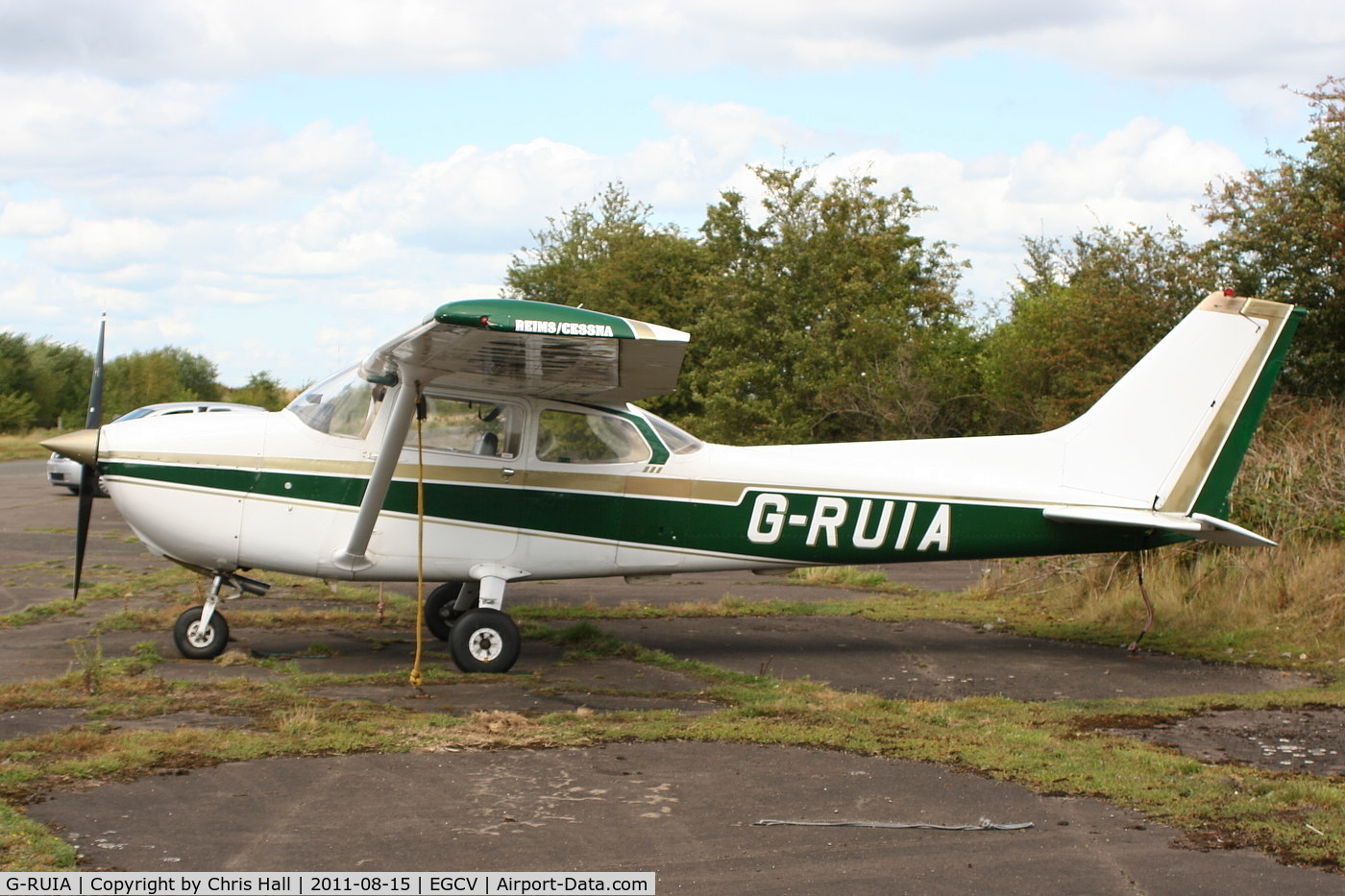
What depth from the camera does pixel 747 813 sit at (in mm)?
5215

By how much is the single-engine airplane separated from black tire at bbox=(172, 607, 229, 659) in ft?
0.05

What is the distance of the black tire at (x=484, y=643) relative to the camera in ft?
28.5

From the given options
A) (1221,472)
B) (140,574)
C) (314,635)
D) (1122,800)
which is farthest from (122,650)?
(1221,472)

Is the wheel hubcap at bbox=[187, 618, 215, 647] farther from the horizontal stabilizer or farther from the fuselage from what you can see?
the horizontal stabilizer

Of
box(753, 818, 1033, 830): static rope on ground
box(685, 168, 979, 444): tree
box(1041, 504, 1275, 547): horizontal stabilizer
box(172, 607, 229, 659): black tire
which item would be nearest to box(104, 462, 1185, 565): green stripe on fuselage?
box(1041, 504, 1275, 547): horizontal stabilizer

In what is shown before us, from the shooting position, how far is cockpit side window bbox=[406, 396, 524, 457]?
366 inches

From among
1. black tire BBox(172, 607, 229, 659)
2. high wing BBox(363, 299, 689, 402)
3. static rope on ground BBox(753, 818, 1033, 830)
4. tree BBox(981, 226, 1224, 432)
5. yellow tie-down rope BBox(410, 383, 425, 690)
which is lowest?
black tire BBox(172, 607, 229, 659)

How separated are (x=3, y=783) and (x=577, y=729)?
2.88 m

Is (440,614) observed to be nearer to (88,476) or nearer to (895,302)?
(88,476)

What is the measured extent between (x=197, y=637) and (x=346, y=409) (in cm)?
208

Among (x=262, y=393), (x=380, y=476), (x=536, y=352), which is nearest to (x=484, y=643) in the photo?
(x=380, y=476)

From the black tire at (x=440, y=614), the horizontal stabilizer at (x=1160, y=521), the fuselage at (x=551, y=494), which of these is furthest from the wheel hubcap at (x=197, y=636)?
the horizontal stabilizer at (x=1160, y=521)

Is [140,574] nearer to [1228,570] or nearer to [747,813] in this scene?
[747,813]

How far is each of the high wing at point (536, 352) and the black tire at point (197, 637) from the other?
234cm
